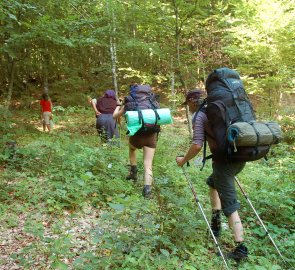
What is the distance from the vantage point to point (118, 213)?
366cm

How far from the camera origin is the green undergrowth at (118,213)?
319 centimetres

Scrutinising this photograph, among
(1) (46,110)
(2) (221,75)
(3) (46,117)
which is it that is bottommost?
(3) (46,117)

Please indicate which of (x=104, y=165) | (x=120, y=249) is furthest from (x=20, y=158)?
(x=120, y=249)

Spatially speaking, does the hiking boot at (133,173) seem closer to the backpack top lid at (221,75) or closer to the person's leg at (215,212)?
the person's leg at (215,212)

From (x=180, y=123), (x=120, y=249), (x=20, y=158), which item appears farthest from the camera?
(x=180, y=123)

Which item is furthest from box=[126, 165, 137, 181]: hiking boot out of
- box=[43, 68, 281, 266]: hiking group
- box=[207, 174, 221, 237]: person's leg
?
box=[207, 174, 221, 237]: person's leg

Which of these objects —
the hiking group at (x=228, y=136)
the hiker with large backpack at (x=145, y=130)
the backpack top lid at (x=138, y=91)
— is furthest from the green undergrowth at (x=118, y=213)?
the backpack top lid at (x=138, y=91)

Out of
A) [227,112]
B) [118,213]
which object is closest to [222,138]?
[227,112]

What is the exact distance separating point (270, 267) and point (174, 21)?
8.67 metres

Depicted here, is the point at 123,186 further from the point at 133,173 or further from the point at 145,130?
the point at 145,130

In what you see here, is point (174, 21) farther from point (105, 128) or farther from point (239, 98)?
point (239, 98)

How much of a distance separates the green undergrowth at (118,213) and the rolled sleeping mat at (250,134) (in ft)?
3.66

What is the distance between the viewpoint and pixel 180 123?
59.1ft

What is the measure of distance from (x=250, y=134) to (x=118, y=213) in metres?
1.77
